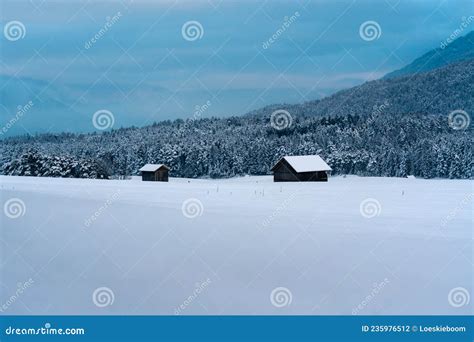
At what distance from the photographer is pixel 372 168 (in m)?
81.6

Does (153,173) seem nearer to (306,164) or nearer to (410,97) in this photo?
(306,164)

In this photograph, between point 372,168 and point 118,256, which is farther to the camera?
point 372,168

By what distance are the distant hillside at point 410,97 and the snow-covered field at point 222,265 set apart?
100993 millimetres

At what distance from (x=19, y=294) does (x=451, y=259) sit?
30.6ft

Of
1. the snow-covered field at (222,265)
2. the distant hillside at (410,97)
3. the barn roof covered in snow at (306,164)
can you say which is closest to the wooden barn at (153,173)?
the barn roof covered in snow at (306,164)

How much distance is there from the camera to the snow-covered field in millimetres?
9859

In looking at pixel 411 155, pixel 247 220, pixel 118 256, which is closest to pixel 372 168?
pixel 411 155

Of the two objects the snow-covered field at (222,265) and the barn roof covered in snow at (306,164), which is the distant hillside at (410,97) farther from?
the snow-covered field at (222,265)

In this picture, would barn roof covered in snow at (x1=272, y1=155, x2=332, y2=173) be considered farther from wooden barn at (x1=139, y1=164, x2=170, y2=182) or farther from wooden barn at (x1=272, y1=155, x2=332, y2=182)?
wooden barn at (x1=139, y1=164, x2=170, y2=182)

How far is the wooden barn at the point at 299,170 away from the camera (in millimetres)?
56612

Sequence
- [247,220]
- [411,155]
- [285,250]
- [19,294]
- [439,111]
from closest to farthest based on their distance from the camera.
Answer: [19,294] < [285,250] < [247,220] < [411,155] < [439,111]

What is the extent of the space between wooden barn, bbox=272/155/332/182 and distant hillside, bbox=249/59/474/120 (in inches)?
2255

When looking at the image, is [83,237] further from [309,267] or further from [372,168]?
[372,168]

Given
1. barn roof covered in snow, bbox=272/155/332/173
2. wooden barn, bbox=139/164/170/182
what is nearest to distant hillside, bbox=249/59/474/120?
barn roof covered in snow, bbox=272/155/332/173
